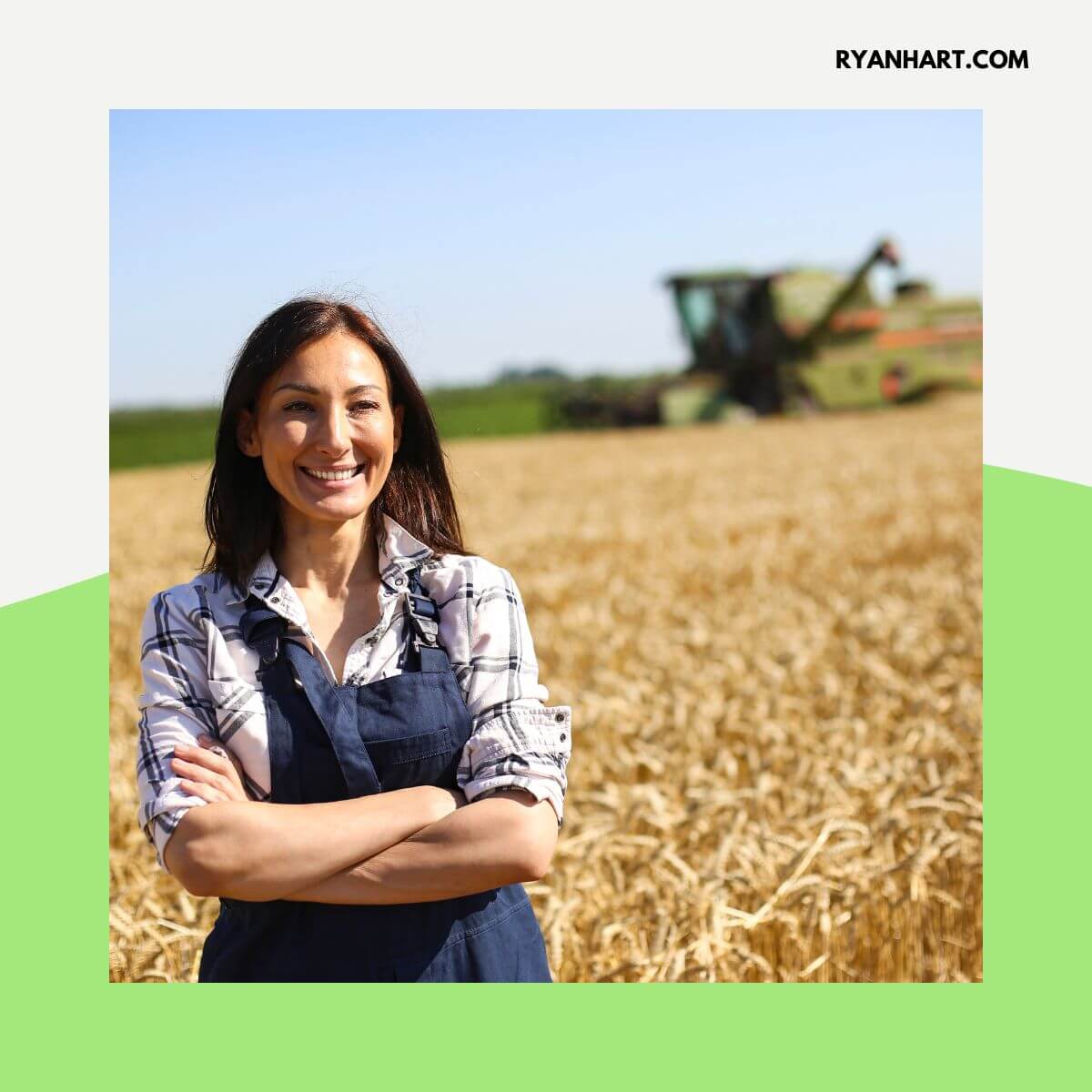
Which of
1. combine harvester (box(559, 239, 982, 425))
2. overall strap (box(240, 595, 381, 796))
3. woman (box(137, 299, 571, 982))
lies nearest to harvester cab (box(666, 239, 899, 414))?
combine harvester (box(559, 239, 982, 425))

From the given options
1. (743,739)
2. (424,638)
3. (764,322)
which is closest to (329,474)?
(424,638)

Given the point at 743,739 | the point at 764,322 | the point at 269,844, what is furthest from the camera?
the point at 764,322

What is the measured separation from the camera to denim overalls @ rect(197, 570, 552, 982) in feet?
7.79

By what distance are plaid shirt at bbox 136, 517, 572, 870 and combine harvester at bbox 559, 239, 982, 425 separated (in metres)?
32.7

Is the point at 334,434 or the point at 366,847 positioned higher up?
the point at 334,434

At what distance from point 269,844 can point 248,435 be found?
784 millimetres

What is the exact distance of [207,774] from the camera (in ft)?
7.59

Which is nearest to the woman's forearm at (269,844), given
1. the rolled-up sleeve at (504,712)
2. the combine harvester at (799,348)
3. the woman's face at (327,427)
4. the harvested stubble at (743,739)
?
the rolled-up sleeve at (504,712)

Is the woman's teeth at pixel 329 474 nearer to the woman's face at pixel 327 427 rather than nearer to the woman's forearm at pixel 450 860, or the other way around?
the woman's face at pixel 327 427

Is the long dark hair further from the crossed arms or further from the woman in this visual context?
the crossed arms

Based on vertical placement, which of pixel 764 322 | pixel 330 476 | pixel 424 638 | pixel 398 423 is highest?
pixel 764 322

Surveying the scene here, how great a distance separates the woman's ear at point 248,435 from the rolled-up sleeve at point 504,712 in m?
0.48

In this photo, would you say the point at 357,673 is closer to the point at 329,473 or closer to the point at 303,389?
the point at 329,473

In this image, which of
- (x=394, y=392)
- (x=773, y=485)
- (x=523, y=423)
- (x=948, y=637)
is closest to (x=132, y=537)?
(x=773, y=485)
